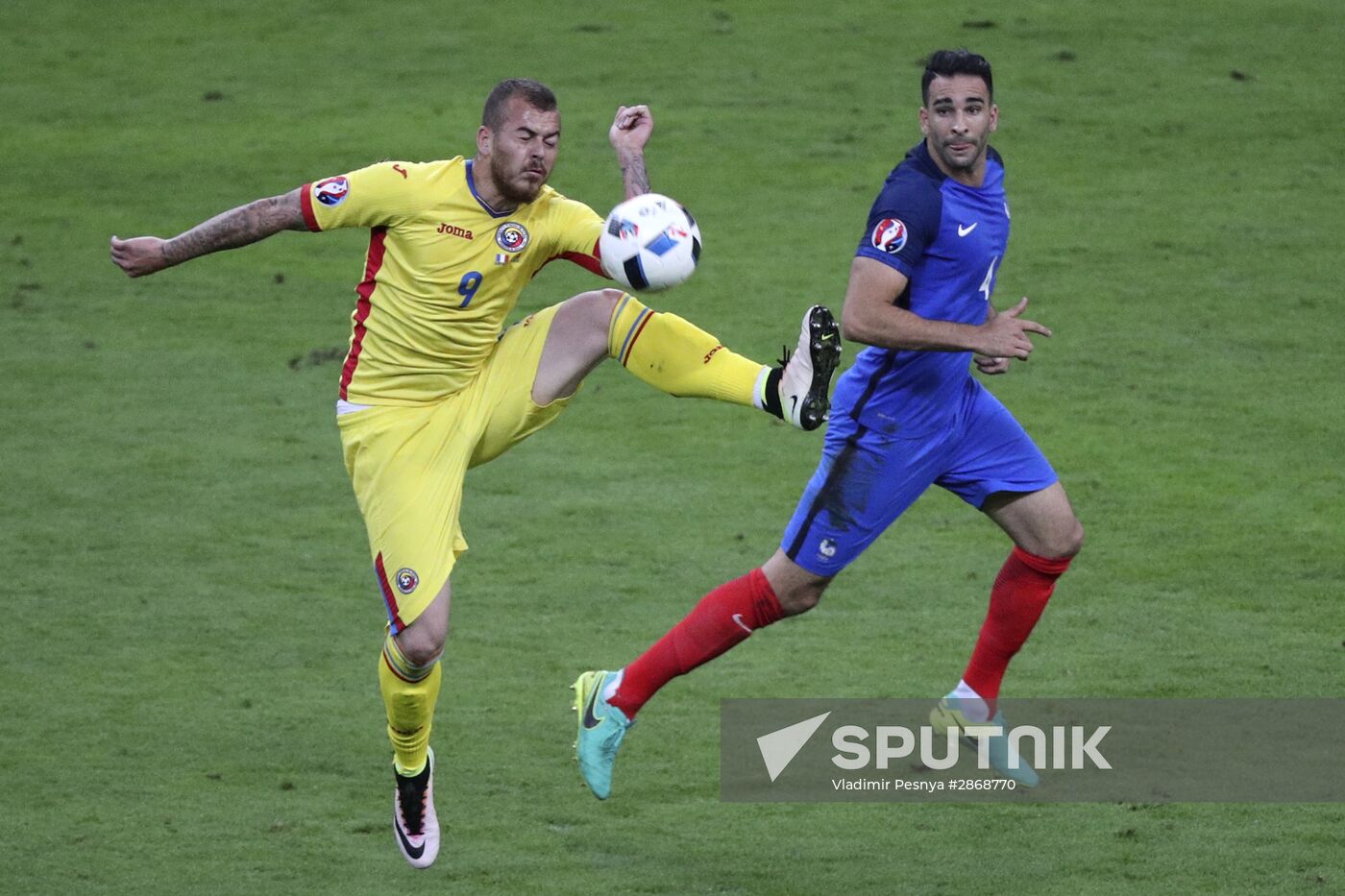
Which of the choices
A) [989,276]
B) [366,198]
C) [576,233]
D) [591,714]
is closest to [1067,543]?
[989,276]

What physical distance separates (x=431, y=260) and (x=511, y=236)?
11.6 inches

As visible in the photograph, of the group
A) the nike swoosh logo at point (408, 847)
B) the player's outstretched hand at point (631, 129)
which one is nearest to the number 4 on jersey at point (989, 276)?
the player's outstretched hand at point (631, 129)

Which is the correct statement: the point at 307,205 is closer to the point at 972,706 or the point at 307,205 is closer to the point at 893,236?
the point at 893,236

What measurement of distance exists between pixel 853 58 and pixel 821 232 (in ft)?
12.3

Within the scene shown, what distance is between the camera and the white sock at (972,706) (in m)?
7.79

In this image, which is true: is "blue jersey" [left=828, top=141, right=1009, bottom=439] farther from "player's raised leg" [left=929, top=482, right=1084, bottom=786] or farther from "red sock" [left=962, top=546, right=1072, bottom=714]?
"red sock" [left=962, top=546, right=1072, bottom=714]

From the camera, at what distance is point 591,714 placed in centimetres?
746

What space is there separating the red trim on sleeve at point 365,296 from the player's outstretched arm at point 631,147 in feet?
2.93

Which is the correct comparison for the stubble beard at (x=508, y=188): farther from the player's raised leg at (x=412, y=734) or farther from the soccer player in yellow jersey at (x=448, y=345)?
the player's raised leg at (x=412, y=734)

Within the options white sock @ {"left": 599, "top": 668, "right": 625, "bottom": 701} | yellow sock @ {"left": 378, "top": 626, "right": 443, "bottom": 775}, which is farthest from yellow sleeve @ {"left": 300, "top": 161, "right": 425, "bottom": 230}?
white sock @ {"left": 599, "top": 668, "right": 625, "bottom": 701}

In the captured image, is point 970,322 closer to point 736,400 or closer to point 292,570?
point 736,400

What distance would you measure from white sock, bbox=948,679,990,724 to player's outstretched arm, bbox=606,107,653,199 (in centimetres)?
243

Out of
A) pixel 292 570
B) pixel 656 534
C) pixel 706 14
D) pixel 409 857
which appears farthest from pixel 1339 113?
pixel 409 857

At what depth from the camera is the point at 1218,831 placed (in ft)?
23.9
